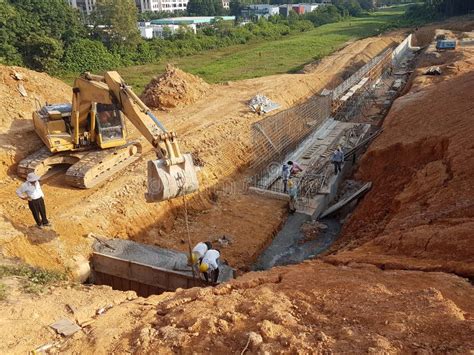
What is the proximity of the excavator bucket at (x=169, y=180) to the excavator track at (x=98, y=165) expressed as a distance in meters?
5.94

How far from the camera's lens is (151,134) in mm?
9266

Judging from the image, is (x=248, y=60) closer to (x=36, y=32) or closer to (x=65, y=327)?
(x=36, y=32)

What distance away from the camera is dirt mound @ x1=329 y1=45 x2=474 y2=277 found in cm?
813

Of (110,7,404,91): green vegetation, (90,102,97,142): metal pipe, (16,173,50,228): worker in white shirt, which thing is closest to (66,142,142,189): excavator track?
(90,102,97,142): metal pipe

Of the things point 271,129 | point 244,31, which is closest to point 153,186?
point 271,129

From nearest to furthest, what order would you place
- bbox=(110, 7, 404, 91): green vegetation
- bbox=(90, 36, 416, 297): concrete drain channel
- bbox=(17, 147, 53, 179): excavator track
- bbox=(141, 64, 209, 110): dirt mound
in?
1. bbox=(90, 36, 416, 297): concrete drain channel
2. bbox=(17, 147, 53, 179): excavator track
3. bbox=(141, 64, 209, 110): dirt mound
4. bbox=(110, 7, 404, 91): green vegetation

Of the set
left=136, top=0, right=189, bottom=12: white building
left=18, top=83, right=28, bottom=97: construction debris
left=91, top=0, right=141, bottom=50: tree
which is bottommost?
left=18, top=83, right=28, bottom=97: construction debris

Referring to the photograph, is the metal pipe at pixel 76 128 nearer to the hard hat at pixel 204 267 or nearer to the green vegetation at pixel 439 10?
the hard hat at pixel 204 267

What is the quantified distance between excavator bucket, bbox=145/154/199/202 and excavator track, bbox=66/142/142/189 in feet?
19.5

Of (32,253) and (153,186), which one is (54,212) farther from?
(153,186)

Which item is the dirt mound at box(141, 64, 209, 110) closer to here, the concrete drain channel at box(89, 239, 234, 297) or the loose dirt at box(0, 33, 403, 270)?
the loose dirt at box(0, 33, 403, 270)

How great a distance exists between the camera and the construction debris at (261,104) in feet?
71.3

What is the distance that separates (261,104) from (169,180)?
1491 cm

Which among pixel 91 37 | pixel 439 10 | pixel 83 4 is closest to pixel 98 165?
pixel 91 37
